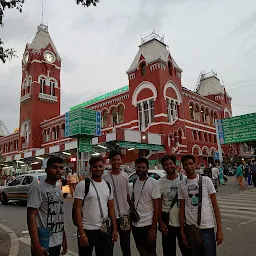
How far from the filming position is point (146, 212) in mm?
3678

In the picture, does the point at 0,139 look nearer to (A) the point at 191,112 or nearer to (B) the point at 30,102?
(B) the point at 30,102

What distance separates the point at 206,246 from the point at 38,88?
4111cm

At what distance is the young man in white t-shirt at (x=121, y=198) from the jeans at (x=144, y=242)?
7.2 inches

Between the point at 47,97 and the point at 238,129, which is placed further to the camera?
the point at 47,97

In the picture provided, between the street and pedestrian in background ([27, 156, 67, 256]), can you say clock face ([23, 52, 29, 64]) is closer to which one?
the street

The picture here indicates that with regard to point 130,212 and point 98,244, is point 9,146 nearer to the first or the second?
point 130,212

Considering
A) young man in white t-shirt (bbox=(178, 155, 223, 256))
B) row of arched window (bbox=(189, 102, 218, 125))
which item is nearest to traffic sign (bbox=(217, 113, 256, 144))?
row of arched window (bbox=(189, 102, 218, 125))

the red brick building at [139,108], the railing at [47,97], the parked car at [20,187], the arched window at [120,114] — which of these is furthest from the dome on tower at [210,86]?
the parked car at [20,187]

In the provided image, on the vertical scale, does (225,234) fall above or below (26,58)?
below

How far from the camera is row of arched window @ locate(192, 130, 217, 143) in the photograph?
32062 millimetres

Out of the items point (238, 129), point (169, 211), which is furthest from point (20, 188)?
point (238, 129)

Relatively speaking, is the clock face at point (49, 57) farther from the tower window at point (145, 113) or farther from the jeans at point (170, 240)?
the jeans at point (170, 240)

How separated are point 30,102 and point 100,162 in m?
40.2

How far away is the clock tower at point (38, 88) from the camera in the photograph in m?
40.4
